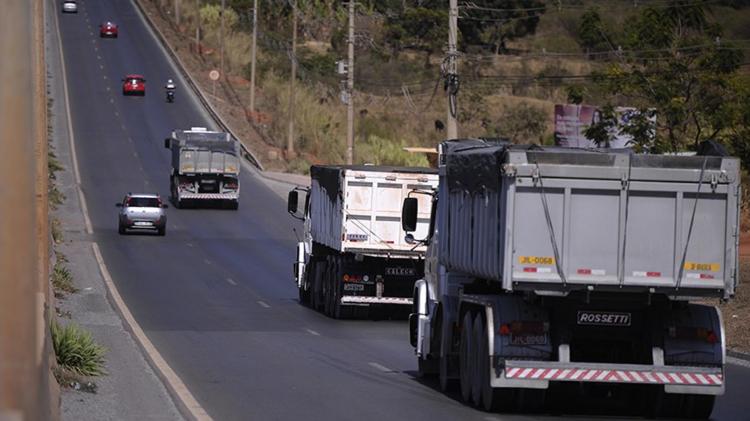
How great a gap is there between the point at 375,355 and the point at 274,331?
4.67 metres

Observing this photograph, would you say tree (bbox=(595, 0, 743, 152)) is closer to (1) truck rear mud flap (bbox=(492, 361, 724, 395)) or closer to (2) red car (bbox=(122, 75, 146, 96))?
(1) truck rear mud flap (bbox=(492, 361, 724, 395))

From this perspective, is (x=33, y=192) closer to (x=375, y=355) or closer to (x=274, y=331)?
(x=375, y=355)

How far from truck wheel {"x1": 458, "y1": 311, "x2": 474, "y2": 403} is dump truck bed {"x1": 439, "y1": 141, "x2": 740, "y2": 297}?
162 centimetres

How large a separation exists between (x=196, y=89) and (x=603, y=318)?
265ft

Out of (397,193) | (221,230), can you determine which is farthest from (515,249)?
(221,230)

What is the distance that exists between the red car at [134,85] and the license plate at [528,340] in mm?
78930

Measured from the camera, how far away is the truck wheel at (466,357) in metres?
16.9

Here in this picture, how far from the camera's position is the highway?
17453mm

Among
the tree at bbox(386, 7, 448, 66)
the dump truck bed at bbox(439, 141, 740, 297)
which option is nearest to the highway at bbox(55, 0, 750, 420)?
the dump truck bed at bbox(439, 141, 740, 297)

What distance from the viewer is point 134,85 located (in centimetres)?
9219

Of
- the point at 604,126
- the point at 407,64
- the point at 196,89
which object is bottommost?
the point at 604,126

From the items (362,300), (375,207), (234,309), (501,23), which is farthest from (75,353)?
(501,23)

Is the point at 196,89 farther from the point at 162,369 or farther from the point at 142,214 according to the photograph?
the point at 162,369

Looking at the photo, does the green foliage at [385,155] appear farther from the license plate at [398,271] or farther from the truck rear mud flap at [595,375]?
the truck rear mud flap at [595,375]
